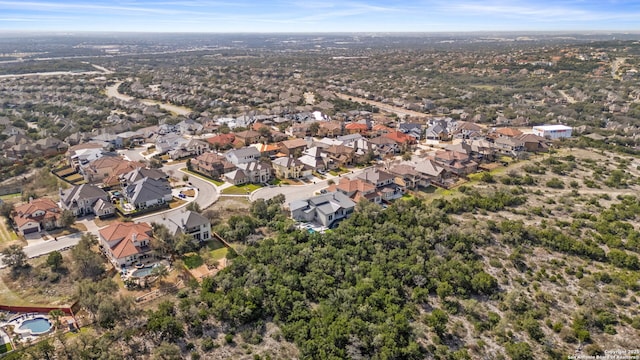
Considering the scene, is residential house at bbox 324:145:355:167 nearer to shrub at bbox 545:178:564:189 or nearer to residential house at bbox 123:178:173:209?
residential house at bbox 123:178:173:209

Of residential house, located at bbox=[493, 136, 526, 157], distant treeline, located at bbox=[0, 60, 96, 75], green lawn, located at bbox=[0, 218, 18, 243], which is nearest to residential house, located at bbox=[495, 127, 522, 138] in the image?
residential house, located at bbox=[493, 136, 526, 157]

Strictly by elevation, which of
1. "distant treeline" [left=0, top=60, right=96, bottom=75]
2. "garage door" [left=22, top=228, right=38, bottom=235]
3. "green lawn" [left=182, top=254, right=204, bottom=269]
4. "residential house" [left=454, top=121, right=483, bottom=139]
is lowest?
"green lawn" [left=182, top=254, right=204, bottom=269]

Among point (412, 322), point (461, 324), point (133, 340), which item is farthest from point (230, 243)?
point (461, 324)

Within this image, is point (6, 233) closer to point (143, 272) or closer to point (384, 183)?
point (143, 272)

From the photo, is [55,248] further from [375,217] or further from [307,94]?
[307,94]

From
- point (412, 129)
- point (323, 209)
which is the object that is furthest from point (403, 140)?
point (323, 209)
